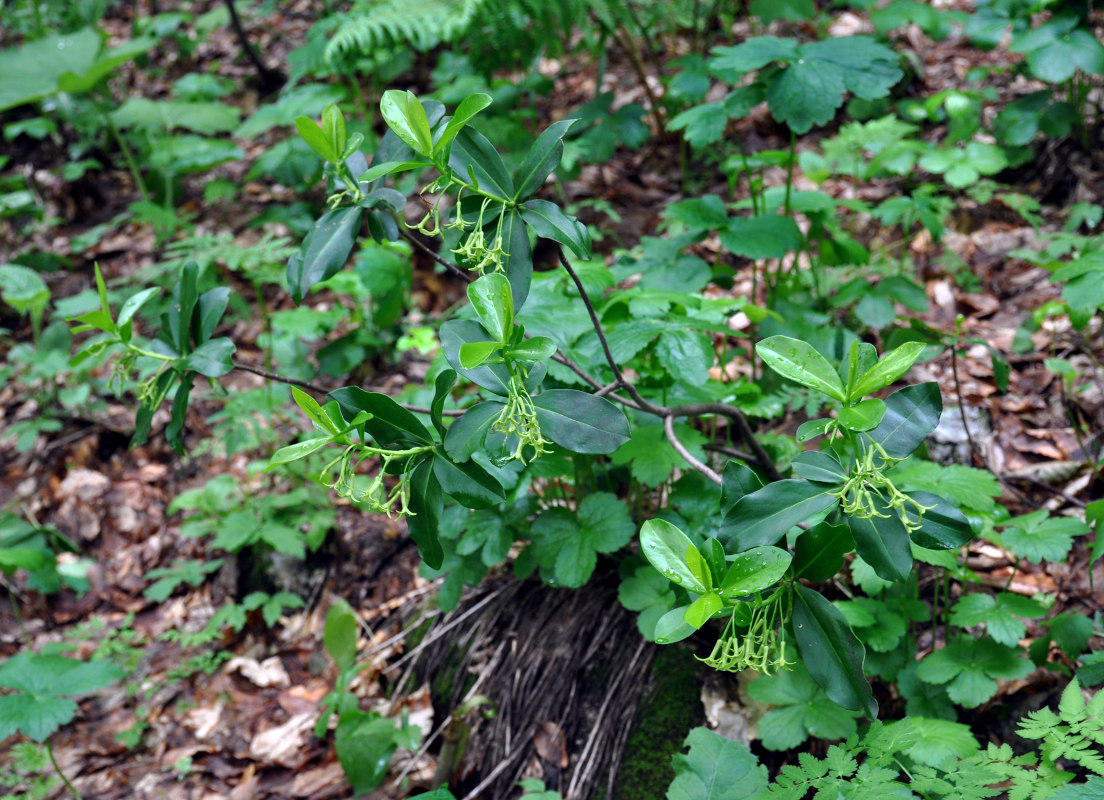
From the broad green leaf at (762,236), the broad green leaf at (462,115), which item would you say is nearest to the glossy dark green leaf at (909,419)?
the broad green leaf at (462,115)

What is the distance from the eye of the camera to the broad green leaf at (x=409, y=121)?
1.04 m

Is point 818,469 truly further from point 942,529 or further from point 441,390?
point 441,390

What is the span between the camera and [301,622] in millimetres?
2771

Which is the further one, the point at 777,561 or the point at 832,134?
the point at 832,134

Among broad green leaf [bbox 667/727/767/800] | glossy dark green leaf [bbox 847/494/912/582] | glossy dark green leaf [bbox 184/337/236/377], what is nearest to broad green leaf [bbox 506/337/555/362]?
glossy dark green leaf [bbox 847/494/912/582]

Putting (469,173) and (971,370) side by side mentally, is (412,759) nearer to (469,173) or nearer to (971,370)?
(469,173)

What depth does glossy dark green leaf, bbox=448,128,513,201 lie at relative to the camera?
45.0 inches

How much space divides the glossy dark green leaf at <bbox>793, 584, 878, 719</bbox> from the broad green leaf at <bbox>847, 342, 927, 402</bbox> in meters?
0.31

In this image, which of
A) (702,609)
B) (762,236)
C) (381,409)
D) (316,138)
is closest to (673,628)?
(702,609)

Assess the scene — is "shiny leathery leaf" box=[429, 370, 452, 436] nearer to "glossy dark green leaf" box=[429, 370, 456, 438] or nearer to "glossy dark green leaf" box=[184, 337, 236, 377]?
"glossy dark green leaf" box=[429, 370, 456, 438]

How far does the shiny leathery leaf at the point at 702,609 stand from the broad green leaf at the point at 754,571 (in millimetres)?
17

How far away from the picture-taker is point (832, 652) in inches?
41.4

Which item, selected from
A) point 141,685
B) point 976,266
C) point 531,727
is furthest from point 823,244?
point 141,685

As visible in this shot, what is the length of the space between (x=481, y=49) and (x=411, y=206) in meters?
0.97
